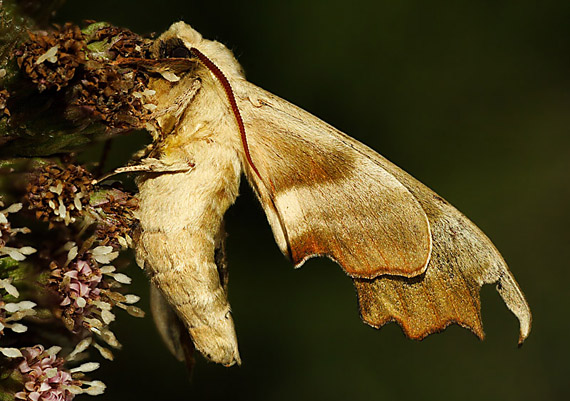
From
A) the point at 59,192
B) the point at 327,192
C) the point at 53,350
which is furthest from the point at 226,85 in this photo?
the point at 53,350

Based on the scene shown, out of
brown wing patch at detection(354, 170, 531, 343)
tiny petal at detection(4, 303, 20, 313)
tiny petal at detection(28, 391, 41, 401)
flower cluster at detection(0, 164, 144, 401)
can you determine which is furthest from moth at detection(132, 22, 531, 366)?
tiny petal at detection(28, 391, 41, 401)

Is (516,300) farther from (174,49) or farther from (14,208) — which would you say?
(14,208)

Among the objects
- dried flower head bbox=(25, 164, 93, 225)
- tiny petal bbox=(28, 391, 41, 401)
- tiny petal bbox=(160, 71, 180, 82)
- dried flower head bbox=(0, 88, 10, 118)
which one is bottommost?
tiny petal bbox=(28, 391, 41, 401)

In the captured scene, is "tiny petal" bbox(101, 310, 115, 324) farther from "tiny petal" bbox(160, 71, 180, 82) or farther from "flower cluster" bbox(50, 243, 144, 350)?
"tiny petal" bbox(160, 71, 180, 82)

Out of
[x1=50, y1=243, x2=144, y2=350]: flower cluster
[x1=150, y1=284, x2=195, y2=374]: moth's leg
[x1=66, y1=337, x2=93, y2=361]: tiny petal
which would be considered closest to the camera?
[x1=50, y1=243, x2=144, y2=350]: flower cluster

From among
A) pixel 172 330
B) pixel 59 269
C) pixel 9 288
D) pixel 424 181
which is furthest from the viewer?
pixel 424 181

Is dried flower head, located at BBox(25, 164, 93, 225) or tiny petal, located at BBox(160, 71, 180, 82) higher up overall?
tiny petal, located at BBox(160, 71, 180, 82)

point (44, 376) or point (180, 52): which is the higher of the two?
point (180, 52)
